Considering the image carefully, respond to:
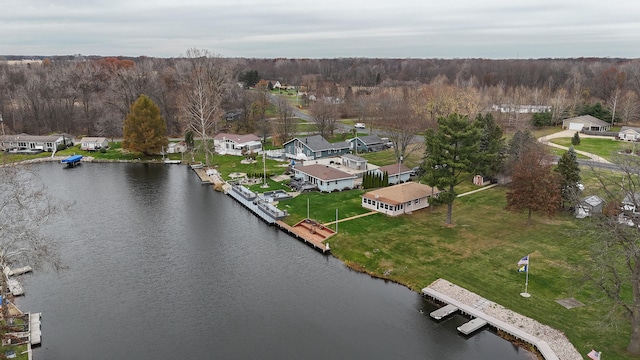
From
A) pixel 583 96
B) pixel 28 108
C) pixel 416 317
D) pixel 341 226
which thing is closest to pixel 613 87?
pixel 583 96

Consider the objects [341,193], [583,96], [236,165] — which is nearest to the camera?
[341,193]

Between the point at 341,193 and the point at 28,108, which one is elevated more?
the point at 28,108

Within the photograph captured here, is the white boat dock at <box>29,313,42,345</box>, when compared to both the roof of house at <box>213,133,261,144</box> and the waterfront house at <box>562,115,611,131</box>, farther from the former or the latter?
the waterfront house at <box>562,115,611,131</box>

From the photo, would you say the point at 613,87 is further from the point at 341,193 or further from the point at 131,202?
the point at 131,202

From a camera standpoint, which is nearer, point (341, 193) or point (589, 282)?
point (589, 282)

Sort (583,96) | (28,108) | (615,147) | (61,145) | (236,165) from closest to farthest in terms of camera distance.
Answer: (236,165), (615,147), (61,145), (28,108), (583,96)

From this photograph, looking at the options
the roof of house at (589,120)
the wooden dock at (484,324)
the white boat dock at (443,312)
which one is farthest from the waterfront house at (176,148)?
the roof of house at (589,120)
